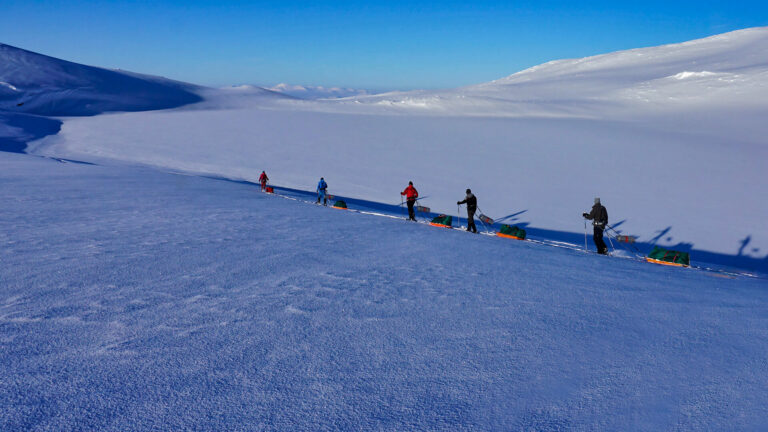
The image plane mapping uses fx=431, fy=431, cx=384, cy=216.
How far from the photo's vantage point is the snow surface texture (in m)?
3.47

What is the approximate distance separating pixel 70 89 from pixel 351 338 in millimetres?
94344

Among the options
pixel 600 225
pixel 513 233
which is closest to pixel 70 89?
pixel 513 233

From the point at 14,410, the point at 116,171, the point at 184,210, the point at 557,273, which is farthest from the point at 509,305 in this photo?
the point at 116,171

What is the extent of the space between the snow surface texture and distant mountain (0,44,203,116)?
236 feet

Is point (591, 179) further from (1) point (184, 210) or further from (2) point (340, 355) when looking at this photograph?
(2) point (340, 355)

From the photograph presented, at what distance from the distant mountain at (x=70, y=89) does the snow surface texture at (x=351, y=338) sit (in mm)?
71979

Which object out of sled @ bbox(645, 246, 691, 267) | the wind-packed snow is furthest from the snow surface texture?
the wind-packed snow

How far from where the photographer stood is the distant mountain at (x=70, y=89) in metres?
67.5

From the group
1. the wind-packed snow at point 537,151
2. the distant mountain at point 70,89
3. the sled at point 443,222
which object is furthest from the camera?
the distant mountain at point 70,89

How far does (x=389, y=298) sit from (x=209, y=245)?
4.03m

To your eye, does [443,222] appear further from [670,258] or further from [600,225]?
[670,258]

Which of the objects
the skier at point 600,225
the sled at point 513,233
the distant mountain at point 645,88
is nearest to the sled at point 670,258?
the skier at point 600,225

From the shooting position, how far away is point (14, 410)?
10.7ft

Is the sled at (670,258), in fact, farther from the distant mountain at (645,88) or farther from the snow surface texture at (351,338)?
the distant mountain at (645,88)
